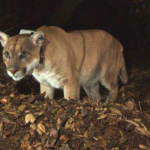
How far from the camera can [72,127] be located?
3.71m

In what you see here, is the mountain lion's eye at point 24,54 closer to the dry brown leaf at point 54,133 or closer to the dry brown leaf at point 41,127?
the dry brown leaf at point 41,127

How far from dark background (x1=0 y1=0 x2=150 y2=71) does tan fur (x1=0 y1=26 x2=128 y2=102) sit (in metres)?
1.35

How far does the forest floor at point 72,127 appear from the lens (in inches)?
141

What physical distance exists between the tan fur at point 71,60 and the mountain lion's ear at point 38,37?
4cm

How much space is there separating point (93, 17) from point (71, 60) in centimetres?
367

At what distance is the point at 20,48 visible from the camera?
14.4 ft

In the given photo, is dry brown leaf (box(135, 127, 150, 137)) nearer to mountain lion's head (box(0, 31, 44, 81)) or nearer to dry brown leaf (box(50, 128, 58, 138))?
dry brown leaf (box(50, 128, 58, 138))

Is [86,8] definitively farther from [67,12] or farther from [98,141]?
[98,141]

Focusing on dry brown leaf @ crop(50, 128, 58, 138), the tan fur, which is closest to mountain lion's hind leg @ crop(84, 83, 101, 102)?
the tan fur

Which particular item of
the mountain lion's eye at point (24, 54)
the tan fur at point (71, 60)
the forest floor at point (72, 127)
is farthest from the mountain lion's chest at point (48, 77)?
the forest floor at point (72, 127)

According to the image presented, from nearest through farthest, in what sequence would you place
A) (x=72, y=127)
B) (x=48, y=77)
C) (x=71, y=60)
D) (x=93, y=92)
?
(x=72, y=127) < (x=48, y=77) < (x=71, y=60) < (x=93, y=92)

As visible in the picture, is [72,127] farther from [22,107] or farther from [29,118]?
[22,107]

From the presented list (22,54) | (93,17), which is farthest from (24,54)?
(93,17)

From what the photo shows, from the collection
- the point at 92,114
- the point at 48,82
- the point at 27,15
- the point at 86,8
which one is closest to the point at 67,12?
the point at 27,15
